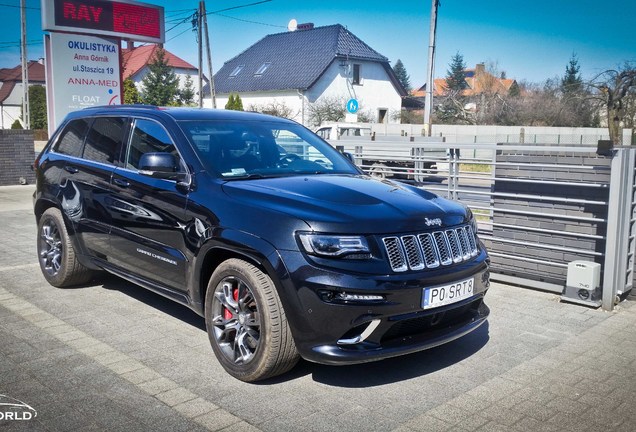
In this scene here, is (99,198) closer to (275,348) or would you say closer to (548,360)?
(275,348)

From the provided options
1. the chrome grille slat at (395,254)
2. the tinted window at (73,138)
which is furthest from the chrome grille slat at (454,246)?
the tinted window at (73,138)

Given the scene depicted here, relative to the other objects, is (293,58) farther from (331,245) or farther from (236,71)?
(331,245)

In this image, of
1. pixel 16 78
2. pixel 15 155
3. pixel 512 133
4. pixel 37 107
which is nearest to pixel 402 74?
pixel 16 78

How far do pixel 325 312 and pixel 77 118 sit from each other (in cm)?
391

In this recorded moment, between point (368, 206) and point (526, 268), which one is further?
point (526, 268)

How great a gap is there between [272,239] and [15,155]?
15.7m

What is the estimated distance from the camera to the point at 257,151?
4.96 metres

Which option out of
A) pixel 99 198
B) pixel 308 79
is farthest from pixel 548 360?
pixel 308 79

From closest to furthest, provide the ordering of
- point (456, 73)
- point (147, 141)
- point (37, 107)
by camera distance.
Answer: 1. point (147, 141)
2. point (37, 107)
3. point (456, 73)

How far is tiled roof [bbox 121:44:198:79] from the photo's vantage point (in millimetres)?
64125

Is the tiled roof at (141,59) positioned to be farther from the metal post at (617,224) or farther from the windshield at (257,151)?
the metal post at (617,224)

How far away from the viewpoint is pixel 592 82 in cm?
3719

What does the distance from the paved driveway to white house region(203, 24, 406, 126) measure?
134ft

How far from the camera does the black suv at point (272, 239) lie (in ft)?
12.1
